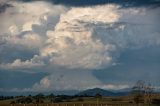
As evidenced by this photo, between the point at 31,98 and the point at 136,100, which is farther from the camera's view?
the point at 31,98

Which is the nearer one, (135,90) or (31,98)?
(135,90)

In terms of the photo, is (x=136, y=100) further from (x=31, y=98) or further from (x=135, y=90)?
(x=31, y=98)

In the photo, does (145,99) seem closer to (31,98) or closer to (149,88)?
(149,88)

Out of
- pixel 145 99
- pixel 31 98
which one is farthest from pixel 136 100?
pixel 31 98

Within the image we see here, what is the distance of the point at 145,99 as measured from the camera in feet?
448

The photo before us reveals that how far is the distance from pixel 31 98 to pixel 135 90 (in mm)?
72139

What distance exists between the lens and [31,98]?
19638 cm

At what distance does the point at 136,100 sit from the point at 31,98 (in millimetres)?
73011

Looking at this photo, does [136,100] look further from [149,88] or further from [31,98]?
[31,98]

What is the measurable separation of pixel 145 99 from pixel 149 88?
439 centimetres

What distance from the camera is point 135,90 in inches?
5438

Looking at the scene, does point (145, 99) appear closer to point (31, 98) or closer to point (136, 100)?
point (136, 100)

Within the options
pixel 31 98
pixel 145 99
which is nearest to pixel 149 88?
pixel 145 99

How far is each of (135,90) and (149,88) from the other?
4.86 metres
